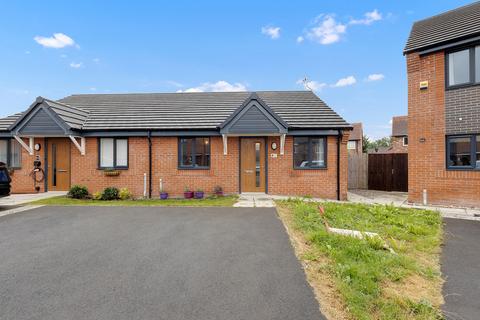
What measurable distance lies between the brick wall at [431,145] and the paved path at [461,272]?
10.4 feet

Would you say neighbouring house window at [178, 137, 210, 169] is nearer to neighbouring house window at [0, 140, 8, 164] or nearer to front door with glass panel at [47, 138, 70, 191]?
front door with glass panel at [47, 138, 70, 191]

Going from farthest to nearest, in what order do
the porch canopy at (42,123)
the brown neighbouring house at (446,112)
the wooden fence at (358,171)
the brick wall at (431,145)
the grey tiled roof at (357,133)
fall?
the grey tiled roof at (357,133) < the wooden fence at (358,171) < the porch canopy at (42,123) < the brick wall at (431,145) < the brown neighbouring house at (446,112)

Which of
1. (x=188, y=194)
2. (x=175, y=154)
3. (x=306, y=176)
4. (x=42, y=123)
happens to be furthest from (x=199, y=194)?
(x=42, y=123)

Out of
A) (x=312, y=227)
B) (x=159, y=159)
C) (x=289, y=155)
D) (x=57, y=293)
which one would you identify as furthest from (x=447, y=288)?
(x=159, y=159)

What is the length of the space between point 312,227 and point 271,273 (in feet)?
8.74

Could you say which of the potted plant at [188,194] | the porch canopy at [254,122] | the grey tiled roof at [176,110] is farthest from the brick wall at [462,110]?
the potted plant at [188,194]

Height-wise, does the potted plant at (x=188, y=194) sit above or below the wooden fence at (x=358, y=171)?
below

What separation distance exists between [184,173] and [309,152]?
6.11 m

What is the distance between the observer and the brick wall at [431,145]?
928 cm

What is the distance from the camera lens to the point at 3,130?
1191cm

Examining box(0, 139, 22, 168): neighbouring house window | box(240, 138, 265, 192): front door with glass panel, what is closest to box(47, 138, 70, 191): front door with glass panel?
box(0, 139, 22, 168): neighbouring house window

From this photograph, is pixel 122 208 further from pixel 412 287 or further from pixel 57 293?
pixel 412 287

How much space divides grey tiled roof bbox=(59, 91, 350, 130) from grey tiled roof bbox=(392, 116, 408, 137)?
26.0m

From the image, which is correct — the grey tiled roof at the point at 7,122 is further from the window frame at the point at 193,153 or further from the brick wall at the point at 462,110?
the brick wall at the point at 462,110
